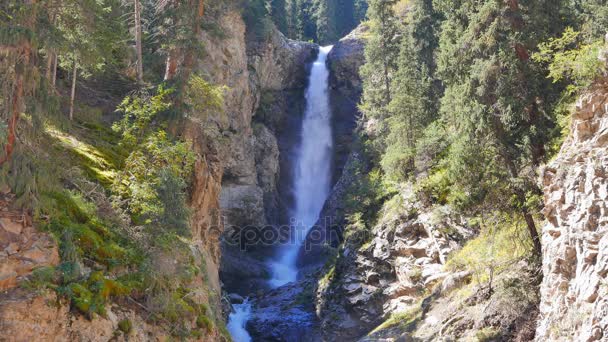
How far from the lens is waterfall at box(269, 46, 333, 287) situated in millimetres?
41719

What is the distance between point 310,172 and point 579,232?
34.7 meters

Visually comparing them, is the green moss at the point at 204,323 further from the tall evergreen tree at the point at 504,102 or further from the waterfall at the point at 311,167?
the waterfall at the point at 311,167

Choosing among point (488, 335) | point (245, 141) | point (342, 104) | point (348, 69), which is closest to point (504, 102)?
point (488, 335)

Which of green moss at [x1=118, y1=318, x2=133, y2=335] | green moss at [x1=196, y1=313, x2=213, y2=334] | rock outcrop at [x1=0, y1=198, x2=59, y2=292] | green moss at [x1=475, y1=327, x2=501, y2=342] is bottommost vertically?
green moss at [x1=475, y1=327, x2=501, y2=342]

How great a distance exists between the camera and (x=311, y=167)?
4744 centimetres

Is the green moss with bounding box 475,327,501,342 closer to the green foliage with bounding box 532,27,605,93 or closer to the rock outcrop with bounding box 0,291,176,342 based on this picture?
the green foliage with bounding box 532,27,605,93

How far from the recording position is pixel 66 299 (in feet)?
30.1

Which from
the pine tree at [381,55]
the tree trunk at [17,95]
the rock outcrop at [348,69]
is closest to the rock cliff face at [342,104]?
the rock outcrop at [348,69]

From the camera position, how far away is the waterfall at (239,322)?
28516 millimetres

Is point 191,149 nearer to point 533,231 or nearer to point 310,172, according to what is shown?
point 533,231

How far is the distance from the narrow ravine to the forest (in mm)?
8588

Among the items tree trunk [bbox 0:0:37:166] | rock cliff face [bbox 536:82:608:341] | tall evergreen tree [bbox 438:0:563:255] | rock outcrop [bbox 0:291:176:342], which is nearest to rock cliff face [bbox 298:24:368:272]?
tall evergreen tree [bbox 438:0:563:255]

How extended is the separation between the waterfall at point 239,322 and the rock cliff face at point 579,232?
1737 centimetres

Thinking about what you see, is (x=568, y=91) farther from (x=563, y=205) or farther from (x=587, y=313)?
(x=587, y=313)
